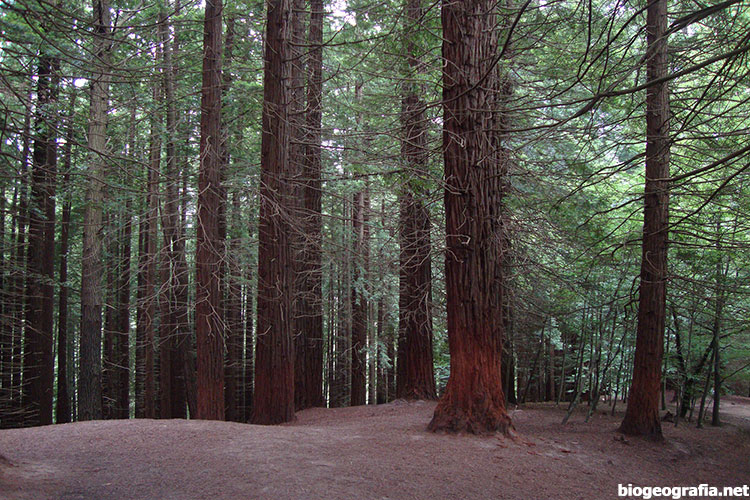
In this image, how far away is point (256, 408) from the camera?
9531mm

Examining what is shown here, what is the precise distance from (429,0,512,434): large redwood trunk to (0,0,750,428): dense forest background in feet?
1.30

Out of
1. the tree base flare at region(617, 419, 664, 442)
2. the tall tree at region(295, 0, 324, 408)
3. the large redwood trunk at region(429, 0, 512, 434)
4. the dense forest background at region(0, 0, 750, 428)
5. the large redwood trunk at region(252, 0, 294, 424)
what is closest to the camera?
the dense forest background at region(0, 0, 750, 428)

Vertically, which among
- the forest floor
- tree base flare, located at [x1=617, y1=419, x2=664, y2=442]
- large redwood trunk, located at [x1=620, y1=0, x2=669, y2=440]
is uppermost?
large redwood trunk, located at [x1=620, y1=0, x2=669, y2=440]

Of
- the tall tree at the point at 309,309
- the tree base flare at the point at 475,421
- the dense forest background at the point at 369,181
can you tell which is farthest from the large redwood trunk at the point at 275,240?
the tree base flare at the point at 475,421

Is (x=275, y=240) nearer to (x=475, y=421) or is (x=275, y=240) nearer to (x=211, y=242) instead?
(x=211, y=242)

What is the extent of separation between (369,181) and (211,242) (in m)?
3.81

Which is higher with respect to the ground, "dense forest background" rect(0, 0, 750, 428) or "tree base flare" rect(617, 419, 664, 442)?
"dense forest background" rect(0, 0, 750, 428)

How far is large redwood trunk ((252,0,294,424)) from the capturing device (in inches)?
361

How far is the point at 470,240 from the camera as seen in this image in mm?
7152

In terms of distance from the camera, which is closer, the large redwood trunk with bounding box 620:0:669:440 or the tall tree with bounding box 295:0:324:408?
the large redwood trunk with bounding box 620:0:669:440

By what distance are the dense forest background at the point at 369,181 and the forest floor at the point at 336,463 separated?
82.1 inches

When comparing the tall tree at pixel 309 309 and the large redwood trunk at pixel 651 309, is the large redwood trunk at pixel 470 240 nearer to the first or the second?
the large redwood trunk at pixel 651 309

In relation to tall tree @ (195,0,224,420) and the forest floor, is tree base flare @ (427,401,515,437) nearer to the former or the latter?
the forest floor

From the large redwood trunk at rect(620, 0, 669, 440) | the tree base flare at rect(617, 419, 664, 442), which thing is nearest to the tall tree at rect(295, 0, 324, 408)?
the large redwood trunk at rect(620, 0, 669, 440)
